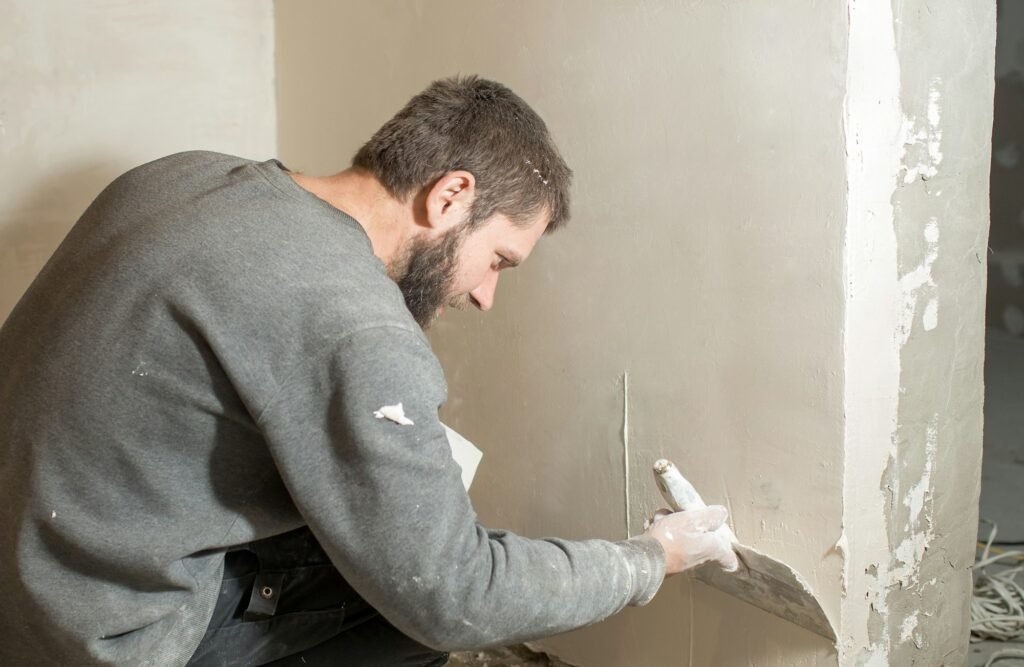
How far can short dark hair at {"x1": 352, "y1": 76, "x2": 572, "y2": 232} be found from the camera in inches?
55.2

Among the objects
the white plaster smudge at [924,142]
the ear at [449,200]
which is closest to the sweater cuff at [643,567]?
the ear at [449,200]

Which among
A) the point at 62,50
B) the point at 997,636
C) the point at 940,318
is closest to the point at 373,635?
the point at 940,318

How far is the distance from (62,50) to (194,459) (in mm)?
1522

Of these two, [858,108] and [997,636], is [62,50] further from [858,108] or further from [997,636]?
[997,636]

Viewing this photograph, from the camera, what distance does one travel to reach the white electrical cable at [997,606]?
2.18 metres

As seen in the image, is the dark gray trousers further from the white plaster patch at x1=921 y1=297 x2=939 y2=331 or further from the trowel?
the white plaster patch at x1=921 y1=297 x2=939 y2=331

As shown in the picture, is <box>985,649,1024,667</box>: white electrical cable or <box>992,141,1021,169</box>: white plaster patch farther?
<box>992,141,1021,169</box>: white plaster patch

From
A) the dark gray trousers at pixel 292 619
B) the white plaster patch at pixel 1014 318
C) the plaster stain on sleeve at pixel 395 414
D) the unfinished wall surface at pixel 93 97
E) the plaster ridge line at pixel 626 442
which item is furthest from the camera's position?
the white plaster patch at pixel 1014 318

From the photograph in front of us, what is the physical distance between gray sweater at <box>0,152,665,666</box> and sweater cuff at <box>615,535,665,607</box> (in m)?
0.06

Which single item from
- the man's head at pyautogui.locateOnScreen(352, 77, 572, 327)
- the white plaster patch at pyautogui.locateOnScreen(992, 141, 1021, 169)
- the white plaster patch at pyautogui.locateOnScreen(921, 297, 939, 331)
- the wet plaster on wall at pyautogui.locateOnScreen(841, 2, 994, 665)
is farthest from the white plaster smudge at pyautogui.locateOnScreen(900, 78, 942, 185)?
the white plaster patch at pyautogui.locateOnScreen(992, 141, 1021, 169)

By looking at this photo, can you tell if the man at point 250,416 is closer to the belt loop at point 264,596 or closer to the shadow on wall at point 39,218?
the belt loop at point 264,596

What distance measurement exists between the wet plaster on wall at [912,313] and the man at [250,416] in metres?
0.39

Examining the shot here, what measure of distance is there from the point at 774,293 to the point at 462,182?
0.52 meters

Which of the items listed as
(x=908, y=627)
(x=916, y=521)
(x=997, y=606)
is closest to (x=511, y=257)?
(x=916, y=521)
